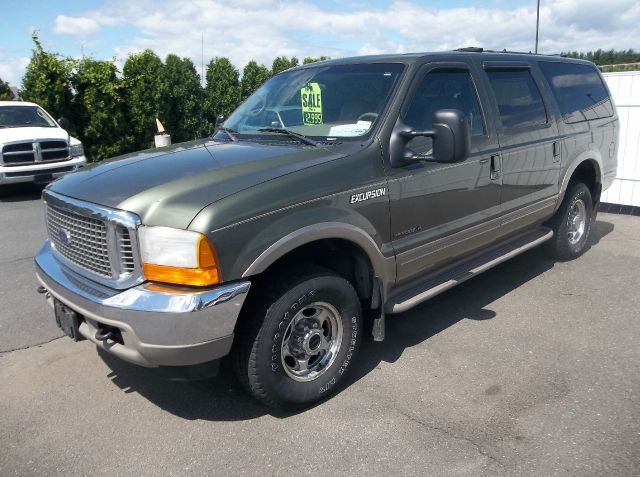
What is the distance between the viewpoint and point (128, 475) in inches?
107

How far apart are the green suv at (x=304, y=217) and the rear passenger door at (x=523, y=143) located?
18 mm

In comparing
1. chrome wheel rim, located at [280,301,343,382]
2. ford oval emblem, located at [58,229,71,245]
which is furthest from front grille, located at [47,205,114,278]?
chrome wheel rim, located at [280,301,343,382]

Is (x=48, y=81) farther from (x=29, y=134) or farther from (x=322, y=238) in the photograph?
(x=322, y=238)

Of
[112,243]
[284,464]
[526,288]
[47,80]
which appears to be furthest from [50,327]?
[47,80]

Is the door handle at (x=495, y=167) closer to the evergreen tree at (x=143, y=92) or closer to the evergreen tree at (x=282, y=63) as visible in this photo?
the evergreen tree at (x=143, y=92)

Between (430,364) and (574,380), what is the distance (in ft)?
2.93

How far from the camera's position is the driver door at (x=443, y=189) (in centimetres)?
354

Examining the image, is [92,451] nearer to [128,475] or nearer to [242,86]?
[128,475]

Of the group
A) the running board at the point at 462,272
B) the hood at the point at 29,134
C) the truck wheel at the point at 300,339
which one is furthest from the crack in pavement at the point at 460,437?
the hood at the point at 29,134

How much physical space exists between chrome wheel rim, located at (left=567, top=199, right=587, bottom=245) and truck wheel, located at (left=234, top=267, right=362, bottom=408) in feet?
10.9

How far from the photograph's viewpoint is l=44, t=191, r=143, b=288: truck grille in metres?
2.70

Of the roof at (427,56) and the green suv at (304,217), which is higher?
the roof at (427,56)

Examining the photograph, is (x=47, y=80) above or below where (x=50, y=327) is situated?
above

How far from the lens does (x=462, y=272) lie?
412 centimetres
